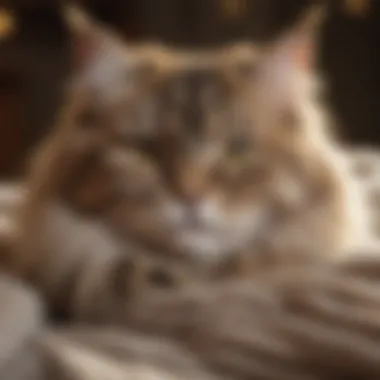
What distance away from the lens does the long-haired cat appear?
2.98 ft

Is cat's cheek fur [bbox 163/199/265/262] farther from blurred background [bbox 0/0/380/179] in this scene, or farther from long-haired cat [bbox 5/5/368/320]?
blurred background [bbox 0/0/380/179]

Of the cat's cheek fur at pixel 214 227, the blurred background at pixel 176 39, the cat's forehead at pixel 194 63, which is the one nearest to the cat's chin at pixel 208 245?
the cat's cheek fur at pixel 214 227

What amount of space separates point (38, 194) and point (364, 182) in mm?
515

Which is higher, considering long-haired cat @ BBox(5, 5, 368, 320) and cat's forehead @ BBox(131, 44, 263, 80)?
cat's forehead @ BBox(131, 44, 263, 80)

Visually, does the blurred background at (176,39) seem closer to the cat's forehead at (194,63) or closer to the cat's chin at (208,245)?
the cat's forehead at (194,63)

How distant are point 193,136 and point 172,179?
0.18 feet

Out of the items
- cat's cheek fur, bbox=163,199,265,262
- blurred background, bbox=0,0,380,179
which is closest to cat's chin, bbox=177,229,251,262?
cat's cheek fur, bbox=163,199,265,262

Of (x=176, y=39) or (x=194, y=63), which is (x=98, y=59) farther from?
(x=176, y=39)

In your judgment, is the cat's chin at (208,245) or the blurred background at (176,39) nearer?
the cat's chin at (208,245)

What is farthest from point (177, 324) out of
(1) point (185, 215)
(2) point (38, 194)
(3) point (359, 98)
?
(3) point (359, 98)

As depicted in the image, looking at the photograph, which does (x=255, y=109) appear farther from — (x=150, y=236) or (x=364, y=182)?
(x=364, y=182)

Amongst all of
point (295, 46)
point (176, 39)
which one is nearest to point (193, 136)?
point (295, 46)

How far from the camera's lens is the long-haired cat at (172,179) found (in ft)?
2.98

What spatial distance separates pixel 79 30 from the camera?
3.17ft
